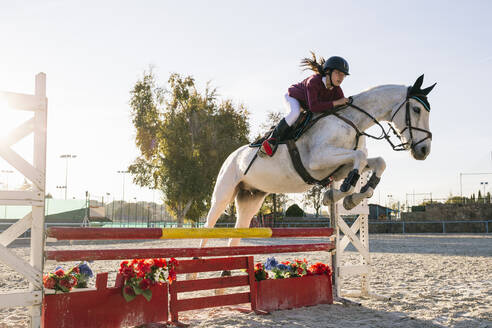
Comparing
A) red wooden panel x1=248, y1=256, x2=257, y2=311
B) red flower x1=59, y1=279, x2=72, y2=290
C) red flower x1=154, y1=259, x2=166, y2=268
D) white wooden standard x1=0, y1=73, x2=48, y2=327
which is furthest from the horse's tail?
white wooden standard x1=0, y1=73, x2=48, y2=327

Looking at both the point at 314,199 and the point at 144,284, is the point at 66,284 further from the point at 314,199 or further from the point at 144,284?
the point at 314,199

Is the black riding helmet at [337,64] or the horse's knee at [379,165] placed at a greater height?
the black riding helmet at [337,64]

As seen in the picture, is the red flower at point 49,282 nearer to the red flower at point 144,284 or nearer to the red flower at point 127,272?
the red flower at point 127,272

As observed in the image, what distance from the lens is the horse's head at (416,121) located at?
4211mm

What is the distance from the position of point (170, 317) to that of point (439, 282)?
4.34 m

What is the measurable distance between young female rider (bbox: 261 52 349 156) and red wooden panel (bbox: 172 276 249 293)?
4.19 feet

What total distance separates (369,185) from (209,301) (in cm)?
181

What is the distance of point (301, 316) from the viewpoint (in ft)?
13.6

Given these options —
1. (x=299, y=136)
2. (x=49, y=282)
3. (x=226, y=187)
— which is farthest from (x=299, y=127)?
(x=49, y=282)

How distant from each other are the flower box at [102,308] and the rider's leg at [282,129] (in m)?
1.62

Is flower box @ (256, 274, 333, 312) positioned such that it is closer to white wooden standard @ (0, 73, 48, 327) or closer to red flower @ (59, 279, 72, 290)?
red flower @ (59, 279, 72, 290)

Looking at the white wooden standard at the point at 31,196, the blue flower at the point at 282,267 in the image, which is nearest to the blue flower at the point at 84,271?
the white wooden standard at the point at 31,196

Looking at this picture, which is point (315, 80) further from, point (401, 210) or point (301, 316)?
point (401, 210)

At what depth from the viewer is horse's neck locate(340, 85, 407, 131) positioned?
14.5ft
